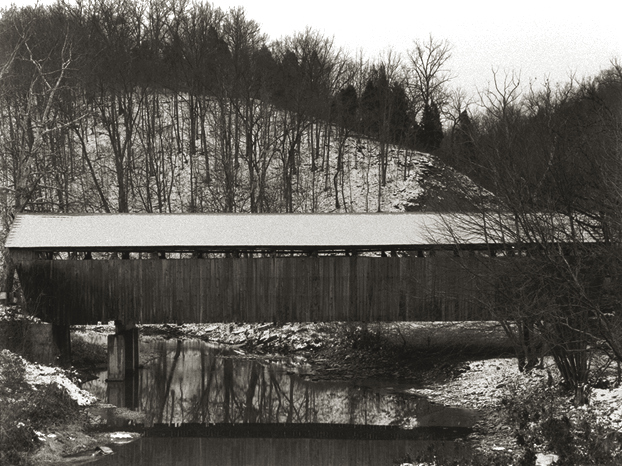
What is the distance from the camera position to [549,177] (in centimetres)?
1289

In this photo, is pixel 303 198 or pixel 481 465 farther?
pixel 303 198

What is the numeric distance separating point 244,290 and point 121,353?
3318mm

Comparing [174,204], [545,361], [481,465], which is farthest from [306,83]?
[481,465]

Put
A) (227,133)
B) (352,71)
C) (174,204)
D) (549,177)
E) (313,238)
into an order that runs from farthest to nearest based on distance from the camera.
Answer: (352,71) → (227,133) → (174,204) → (313,238) → (549,177)

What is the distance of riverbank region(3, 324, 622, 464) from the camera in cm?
1188

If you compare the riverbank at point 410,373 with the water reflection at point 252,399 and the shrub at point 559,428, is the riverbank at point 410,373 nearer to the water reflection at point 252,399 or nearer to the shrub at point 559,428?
the shrub at point 559,428

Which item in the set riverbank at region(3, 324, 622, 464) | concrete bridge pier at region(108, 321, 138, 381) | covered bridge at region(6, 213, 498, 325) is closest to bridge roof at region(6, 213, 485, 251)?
covered bridge at region(6, 213, 498, 325)

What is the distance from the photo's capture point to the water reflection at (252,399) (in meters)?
14.7

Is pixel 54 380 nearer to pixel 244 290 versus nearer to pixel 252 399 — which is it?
pixel 252 399

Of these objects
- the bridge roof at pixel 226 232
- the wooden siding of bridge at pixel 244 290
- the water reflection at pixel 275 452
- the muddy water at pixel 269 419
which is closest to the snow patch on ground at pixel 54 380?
the muddy water at pixel 269 419

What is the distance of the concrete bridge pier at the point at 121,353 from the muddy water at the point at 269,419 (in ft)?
0.96

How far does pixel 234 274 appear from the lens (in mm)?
18062

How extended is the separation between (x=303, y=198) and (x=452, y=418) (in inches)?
852

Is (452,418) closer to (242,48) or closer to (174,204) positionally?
(174,204)
